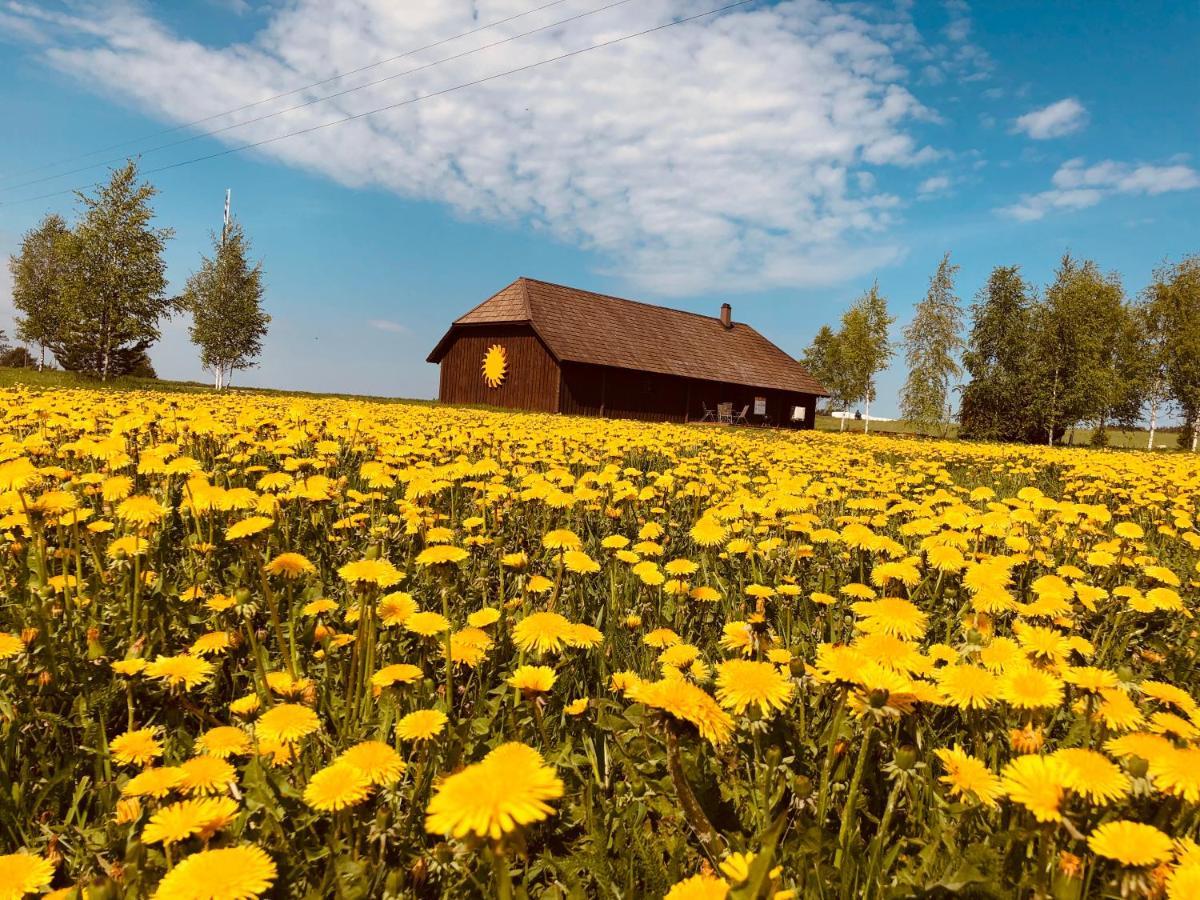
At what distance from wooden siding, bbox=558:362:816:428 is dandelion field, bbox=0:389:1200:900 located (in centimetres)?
2527

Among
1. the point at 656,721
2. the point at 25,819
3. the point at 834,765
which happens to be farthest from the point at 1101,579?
the point at 25,819

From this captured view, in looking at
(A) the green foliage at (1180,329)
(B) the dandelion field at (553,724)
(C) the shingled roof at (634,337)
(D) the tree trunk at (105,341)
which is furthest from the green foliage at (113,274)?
(A) the green foliage at (1180,329)

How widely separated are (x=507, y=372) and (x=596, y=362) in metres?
4.33

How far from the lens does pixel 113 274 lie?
105 ft

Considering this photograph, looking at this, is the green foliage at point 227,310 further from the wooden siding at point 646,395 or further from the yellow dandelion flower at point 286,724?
the yellow dandelion flower at point 286,724

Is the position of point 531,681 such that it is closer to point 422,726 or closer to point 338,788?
point 422,726

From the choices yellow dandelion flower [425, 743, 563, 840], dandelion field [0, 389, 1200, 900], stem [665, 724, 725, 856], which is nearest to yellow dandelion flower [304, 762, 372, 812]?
dandelion field [0, 389, 1200, 900]

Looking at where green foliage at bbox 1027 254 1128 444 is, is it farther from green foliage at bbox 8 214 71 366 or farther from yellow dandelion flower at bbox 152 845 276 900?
green foliage at bbox 8 214 71 366

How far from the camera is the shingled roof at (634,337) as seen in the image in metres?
→ 29.5

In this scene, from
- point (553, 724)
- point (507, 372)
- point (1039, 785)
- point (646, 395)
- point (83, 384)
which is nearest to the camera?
point (1039, 785)

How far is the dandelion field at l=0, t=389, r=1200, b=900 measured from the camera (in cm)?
124

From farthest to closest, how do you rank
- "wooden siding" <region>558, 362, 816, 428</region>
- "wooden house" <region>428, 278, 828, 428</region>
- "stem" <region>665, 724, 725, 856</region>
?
1. "wooden siding" <region>558, 362, 816, 428</region>
2. "wooden house" <region>428, 278, 828, 428</region>
3. "stem" <region>665, 724, 725, 856</region>

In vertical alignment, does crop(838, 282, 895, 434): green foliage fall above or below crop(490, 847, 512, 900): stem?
above

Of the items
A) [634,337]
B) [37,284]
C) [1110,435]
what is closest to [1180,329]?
[1110,435]
